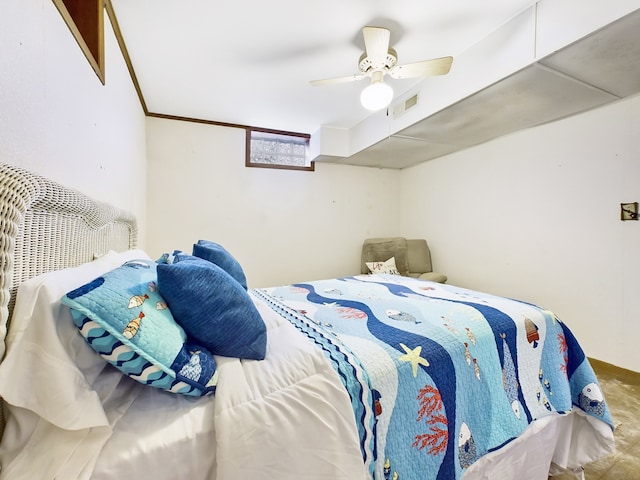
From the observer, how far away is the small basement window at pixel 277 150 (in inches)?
139

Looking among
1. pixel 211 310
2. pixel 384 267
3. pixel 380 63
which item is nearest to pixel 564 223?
pixel 384 267

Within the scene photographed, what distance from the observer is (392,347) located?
105 centimetres

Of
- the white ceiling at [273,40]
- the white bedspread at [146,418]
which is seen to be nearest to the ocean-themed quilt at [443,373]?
the white bedspread at [146,418]

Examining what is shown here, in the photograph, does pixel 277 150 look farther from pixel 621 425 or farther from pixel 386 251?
pixel 621 425

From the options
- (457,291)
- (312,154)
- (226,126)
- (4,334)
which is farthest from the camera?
(312,154)

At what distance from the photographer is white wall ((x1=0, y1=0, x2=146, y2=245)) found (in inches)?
31.6

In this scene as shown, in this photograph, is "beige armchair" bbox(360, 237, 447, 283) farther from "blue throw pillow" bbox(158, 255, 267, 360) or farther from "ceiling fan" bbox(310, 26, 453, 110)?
"blue throw pillow" bbox(158, 255, 267, 360)

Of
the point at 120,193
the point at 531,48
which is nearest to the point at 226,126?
the point at 120,193

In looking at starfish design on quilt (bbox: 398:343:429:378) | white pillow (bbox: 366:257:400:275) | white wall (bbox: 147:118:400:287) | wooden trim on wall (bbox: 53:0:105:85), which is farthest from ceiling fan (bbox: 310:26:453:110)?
white pillow (bbox: 366:257:400:275)

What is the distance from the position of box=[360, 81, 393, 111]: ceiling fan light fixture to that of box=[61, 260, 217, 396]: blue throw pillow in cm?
181

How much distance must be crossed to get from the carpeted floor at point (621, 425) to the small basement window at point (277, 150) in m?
3.51

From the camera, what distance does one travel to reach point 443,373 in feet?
3.43

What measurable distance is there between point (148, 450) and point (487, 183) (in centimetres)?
349

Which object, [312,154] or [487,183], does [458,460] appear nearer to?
[487,183]
